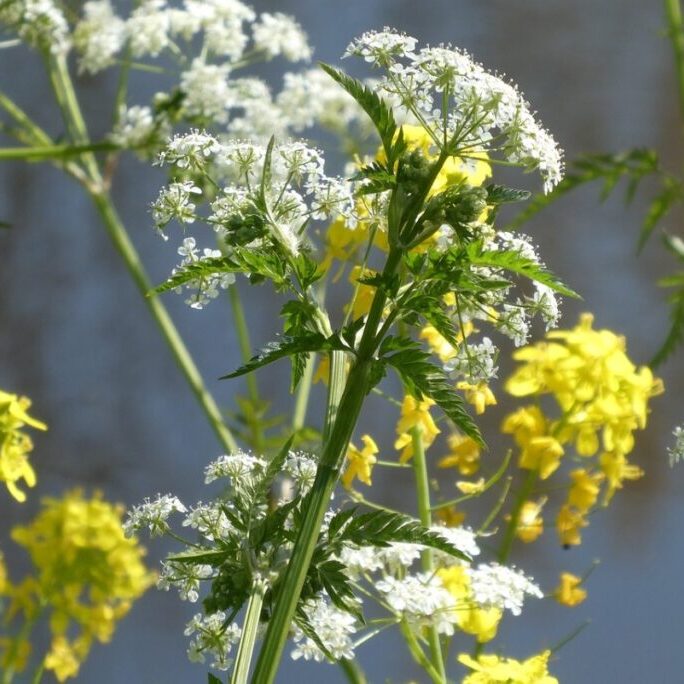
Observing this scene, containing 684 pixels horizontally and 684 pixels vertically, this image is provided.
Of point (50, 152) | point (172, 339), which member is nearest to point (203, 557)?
point (50, 152)

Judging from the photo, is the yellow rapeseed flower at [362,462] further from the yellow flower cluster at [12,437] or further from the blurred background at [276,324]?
the blurred background at [276,324]

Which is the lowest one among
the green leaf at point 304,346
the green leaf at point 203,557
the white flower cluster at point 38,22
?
the green leaf at point 203,557

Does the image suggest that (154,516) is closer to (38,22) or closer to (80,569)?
(80,569)

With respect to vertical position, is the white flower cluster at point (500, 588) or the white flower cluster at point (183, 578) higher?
the white flower cluster at point (500, 588)

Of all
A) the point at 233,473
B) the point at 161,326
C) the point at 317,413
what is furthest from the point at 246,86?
the point at 233,473

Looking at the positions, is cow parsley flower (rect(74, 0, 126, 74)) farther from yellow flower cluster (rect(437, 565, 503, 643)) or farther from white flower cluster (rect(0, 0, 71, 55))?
yellow flower cluster (rect(437, 565, 503, 643))

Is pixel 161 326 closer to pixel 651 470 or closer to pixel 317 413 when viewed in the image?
pixel 317 413

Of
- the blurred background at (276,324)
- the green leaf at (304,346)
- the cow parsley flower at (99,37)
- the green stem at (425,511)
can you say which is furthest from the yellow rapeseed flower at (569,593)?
the blurred background at (276,324)
